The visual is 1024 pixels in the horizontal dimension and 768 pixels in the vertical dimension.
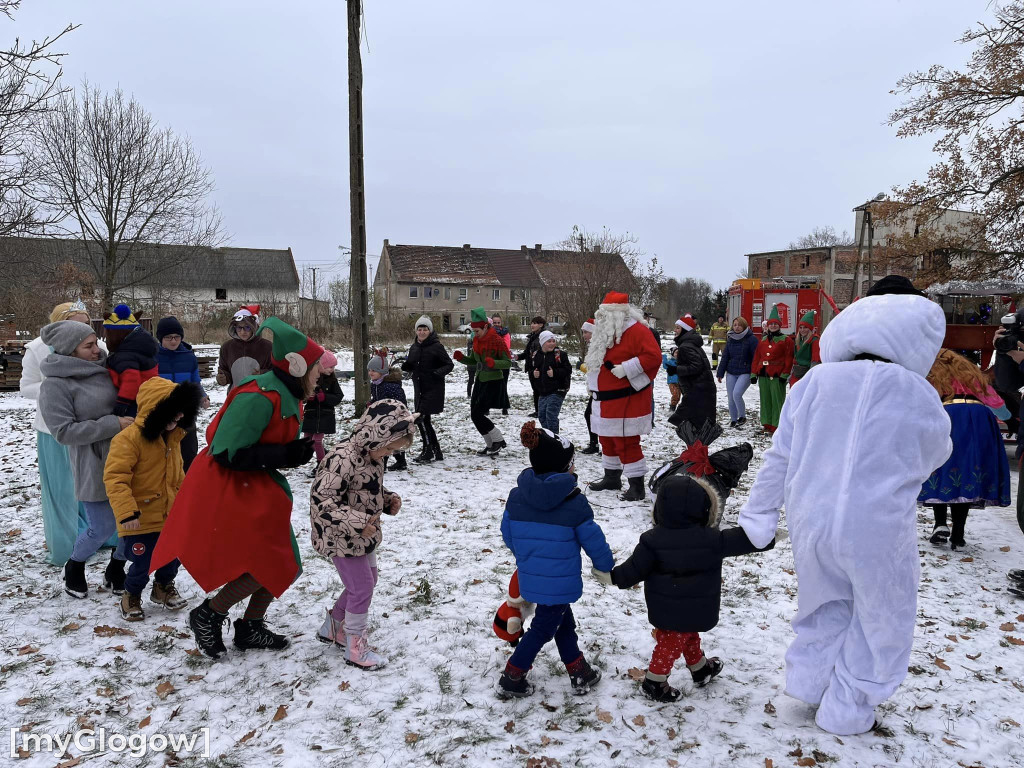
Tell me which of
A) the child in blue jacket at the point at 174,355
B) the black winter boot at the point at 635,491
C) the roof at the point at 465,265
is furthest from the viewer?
the roof at the point at 465,265

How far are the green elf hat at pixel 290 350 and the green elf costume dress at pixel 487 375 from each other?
5.30 metres

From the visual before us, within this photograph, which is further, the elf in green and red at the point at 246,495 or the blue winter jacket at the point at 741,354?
the blue winter jacket at the point at 741,354

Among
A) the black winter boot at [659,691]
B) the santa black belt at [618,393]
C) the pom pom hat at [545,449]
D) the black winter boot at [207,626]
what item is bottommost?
the black winter boot at [659,691]

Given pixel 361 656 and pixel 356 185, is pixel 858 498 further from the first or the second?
pixel 356 185

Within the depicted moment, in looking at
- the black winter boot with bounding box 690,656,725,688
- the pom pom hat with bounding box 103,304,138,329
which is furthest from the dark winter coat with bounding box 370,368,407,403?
the black winter boot with bounding box 690,656,725,688

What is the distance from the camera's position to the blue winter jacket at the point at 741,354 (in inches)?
442

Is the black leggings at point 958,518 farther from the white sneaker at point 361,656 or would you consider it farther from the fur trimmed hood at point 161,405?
the fur trimmed hood at point 161,405

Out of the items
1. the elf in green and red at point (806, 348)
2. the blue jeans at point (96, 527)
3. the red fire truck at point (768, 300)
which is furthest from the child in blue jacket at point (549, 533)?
the red fire truck at point (768, 300)

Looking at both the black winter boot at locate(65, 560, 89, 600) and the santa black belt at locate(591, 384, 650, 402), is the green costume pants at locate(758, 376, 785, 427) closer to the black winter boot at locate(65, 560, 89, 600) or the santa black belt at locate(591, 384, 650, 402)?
the santa black belt at locate(591, 384, 650, 402)

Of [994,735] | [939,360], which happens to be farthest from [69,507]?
[939,360]

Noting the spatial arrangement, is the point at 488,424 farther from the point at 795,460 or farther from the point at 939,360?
the point at 795,460

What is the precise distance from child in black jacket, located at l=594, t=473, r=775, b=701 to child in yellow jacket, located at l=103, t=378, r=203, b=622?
2.71m

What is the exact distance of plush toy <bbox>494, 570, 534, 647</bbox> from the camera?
11.1ft

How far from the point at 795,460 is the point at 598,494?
14.1ft
